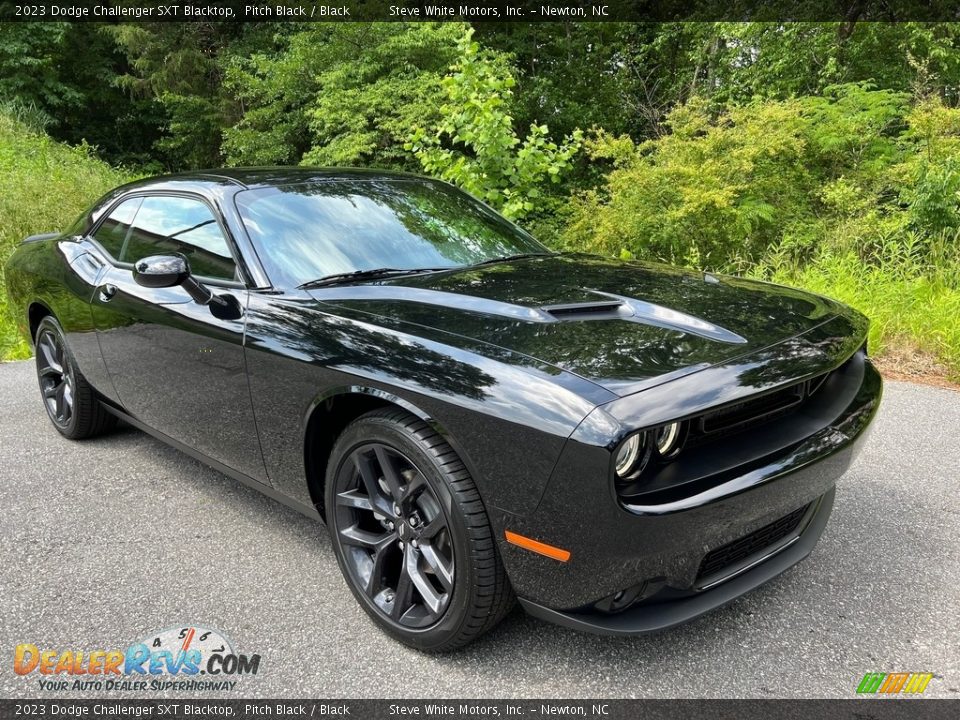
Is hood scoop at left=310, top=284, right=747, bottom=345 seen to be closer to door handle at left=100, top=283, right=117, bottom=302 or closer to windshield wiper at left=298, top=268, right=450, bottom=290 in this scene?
windshield wiper at left=298, top=268, right=450, bottom=290

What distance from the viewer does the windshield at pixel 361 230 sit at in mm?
2723

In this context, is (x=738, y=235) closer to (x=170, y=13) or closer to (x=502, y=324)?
(x=502, y=324)

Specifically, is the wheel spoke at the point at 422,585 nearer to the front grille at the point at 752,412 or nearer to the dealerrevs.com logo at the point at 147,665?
the dealerrevs.com logo at the point at 147,665

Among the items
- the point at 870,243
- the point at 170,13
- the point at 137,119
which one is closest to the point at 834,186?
the point at 870,243

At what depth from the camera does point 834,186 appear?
7852mm

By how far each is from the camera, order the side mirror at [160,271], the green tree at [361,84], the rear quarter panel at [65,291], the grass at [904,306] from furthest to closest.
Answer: the green tree at [361,84] → the grass at [904,306] → the rear quarter panel at [65,291] → the side mirror at [160,271]

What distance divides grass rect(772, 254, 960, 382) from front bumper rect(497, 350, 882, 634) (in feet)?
12.0

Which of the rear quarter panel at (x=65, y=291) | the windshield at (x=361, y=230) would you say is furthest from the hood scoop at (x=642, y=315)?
the rear quarter panel at (x=65, y=291)

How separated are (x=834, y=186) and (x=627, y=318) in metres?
6.84

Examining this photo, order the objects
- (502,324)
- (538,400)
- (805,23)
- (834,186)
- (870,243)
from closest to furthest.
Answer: (538,400), (502,324), (870,243), (834,186), (805,23)

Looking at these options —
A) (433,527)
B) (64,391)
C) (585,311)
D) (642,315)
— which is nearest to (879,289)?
(642,315)

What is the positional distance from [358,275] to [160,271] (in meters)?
0.71

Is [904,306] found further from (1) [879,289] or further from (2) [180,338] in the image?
(2) [180,338]

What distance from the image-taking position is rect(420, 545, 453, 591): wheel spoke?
2043mm
